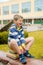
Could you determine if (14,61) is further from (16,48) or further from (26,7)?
(26,7)

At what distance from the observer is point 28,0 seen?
5672 cm

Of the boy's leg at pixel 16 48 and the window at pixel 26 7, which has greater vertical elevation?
the window at pixel 26 7

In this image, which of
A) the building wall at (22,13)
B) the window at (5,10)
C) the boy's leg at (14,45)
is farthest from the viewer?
the window at (5,10)

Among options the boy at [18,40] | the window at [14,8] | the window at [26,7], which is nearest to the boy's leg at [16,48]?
the boy at [18,40]

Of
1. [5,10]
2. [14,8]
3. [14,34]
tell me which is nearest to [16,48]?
[14,34]

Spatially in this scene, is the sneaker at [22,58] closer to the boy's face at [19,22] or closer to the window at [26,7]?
the boy's face at [19,22]

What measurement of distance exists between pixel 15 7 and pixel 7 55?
55.9 metres

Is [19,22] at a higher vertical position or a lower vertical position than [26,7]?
lower

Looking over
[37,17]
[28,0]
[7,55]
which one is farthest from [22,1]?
[7,55]

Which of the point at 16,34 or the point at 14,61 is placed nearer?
the point at 14,61

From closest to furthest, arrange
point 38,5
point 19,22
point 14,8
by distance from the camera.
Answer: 1. point 19,22
2. point 38,5
3. point 14,8

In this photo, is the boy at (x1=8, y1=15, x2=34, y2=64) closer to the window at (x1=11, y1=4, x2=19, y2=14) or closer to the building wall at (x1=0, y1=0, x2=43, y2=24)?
the building wall at (x1=0, y1=0, x2=43, y2=24)

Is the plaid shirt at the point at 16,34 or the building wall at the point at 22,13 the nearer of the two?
the plaid shirt at the point at 16,34

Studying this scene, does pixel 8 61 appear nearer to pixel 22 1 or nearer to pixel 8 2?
pixel 22 1
